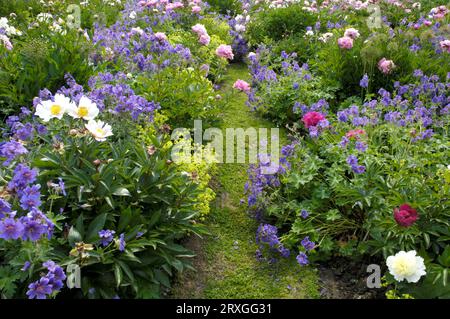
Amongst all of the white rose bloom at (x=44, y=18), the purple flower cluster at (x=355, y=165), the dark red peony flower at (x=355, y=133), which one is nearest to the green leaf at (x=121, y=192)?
the purple flower cluster at (x=355, y=165)

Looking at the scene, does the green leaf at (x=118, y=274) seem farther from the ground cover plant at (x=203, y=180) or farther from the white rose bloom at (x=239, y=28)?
the white rose bloom at (x=239, y=28)

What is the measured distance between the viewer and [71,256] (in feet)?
7.25

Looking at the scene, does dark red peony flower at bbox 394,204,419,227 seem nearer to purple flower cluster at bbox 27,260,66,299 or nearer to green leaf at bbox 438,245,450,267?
green leaf at bbox 438,245,450,267

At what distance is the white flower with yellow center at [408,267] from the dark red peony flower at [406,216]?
0.15 m

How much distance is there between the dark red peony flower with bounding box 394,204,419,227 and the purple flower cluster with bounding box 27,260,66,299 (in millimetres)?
1637

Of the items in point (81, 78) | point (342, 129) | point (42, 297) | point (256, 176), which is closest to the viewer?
point (42, 297)

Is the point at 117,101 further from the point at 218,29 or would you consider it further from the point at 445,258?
the point at 218,29

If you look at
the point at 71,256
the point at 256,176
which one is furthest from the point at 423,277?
the point at 71,256

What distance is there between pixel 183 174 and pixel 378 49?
249 cm

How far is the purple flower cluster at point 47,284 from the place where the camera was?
194 centimetres

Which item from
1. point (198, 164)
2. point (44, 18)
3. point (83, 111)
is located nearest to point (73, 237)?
point (83, 111)

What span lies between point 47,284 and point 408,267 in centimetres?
167

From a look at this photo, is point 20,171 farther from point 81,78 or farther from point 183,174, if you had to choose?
point 81,78

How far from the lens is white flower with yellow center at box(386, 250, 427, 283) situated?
90.0 inches
